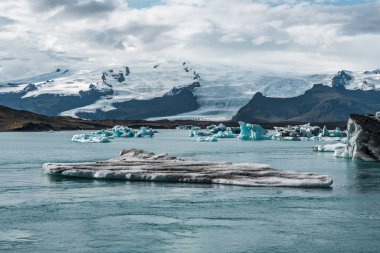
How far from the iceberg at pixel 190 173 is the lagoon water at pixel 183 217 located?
34.4 inches

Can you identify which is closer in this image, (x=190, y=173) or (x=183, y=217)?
(x=183, y=217)

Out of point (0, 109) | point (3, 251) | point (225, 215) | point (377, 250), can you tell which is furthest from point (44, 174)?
point (0, 109)

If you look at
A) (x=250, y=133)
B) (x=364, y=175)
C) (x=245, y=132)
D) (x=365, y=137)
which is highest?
(x=365, y=137)

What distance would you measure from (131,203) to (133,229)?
5.41m

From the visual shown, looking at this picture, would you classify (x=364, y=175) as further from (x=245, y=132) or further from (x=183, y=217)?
(x=245, y=132)

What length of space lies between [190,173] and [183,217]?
11.3 m

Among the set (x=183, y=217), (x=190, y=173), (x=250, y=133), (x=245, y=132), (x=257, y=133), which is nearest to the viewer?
(x=183, y=217)

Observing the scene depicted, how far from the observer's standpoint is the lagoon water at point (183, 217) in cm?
1839

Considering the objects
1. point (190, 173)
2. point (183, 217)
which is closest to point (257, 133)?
point (190, 173)

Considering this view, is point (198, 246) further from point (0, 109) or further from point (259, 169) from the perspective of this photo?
point (0, 109)

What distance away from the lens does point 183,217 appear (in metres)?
22.5

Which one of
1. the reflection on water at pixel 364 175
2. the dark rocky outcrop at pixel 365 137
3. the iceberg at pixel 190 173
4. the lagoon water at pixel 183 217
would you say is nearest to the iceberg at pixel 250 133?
the dark rocky outcrop at pixel 365 137

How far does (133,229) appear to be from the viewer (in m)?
20.4

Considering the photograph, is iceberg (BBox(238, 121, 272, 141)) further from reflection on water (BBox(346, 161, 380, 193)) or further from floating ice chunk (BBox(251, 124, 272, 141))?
reflection on water (BBox(346, 161, 380, 193))
